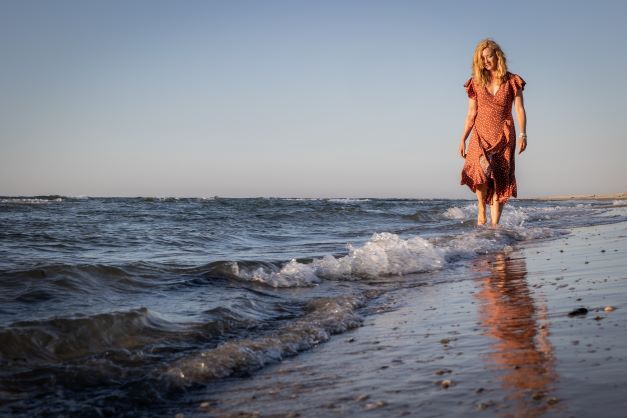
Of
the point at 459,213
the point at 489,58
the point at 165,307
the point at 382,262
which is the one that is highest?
the point at 489,58

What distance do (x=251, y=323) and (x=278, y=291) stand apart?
1294mm

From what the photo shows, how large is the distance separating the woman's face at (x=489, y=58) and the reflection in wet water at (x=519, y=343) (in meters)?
3.34

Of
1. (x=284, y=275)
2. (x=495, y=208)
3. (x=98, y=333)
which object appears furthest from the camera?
(x=495, y=208)

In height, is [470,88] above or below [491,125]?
above

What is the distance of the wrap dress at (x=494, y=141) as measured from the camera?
6.89 meters

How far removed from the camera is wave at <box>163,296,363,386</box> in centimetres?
242

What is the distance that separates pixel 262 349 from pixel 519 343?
1121mm

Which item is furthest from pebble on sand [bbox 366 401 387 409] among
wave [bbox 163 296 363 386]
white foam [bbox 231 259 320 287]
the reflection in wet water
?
white foam [bbox 231 259 320 287]

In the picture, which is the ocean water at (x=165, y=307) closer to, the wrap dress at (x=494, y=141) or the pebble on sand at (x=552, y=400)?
the wrap dress at (x=494, y=141)

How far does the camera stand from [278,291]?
4.76 meters

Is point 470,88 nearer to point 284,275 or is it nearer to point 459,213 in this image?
point 284,275

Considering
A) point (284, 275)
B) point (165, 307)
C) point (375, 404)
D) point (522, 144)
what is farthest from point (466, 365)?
point (522, 144)

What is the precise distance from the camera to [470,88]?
7152 mm

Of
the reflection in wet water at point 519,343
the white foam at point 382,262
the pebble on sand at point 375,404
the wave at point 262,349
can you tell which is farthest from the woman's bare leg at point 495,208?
the pebble on sand at point 375,404
